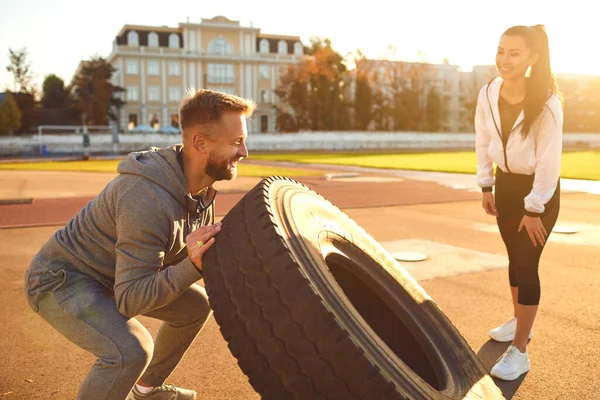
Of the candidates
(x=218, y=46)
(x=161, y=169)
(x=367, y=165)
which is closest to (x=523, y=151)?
(x=161, y=169)

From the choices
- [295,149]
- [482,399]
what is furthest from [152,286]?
[295,149]

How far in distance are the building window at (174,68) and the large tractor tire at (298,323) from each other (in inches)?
2800

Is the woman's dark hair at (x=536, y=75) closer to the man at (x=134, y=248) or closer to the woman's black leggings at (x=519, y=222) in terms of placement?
the woman's black leggings at (x=519, y=222)

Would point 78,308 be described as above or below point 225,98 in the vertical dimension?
below

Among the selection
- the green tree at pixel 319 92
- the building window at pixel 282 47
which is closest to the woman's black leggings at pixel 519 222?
the green tree at pixel 319 92

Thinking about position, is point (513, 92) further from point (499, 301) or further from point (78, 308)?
point (78, 308)

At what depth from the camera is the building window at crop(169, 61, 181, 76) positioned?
70000mm

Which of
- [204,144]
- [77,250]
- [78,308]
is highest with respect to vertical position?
[204,144]

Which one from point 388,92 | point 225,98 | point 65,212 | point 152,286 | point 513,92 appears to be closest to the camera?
point 152,286

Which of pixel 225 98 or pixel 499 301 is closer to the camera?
pixel 225 98

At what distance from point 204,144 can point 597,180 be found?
663 inches

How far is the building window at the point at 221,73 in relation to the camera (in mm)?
70562

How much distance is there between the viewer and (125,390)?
235 centimetres

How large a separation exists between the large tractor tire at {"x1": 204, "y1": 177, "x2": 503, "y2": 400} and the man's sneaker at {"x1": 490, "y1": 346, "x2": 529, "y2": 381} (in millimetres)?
638
